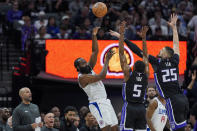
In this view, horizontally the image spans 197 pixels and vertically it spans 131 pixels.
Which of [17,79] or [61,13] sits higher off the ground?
[61,13]

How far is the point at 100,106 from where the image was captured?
1159cm

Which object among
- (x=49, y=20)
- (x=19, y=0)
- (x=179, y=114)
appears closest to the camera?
(x=179, y=114)

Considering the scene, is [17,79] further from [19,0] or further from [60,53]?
[19,0]

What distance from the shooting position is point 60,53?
691 inches

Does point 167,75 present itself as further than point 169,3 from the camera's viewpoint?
No

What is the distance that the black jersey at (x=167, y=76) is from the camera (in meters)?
11.3

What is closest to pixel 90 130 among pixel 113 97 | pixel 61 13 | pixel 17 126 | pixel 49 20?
pixel 17 126

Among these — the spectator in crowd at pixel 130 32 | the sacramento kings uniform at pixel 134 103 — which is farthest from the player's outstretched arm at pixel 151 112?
the spectator in crowd at pixel 130 32

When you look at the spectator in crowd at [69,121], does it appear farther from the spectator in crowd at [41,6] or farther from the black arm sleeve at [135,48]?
the spectator in crowd at [41,6]

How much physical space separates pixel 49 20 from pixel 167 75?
28.2ft

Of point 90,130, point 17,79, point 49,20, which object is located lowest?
point 90,130

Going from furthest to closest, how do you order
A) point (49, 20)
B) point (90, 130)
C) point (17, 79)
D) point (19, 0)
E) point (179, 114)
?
point (19, 0), point (49, 20), point (17, 79), point (90, 130), point (179, 114)

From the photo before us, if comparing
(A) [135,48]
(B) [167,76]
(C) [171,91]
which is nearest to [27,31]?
(A) [135,48]

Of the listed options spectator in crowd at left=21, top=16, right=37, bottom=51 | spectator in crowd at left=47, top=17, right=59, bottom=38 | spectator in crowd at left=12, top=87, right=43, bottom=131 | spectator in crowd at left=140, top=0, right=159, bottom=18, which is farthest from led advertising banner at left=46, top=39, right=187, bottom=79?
spectator in crowd at left=12, top=87, right=43, bottom=131
